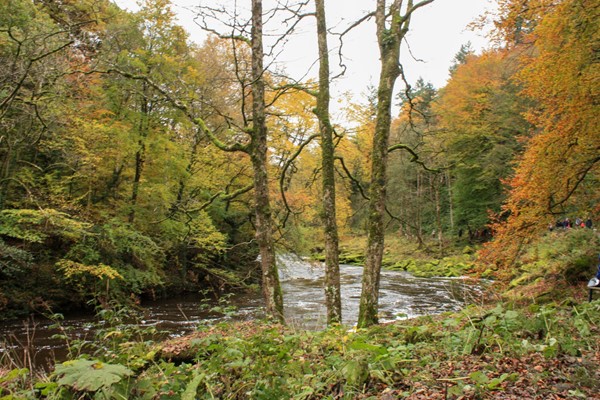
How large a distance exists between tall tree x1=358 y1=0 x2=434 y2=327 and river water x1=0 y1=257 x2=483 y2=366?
0.65 m

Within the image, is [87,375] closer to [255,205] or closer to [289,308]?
[255,205]

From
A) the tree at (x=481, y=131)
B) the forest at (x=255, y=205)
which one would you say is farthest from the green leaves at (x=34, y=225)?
the tree at (x=481, y=131)

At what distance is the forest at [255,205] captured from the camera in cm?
306

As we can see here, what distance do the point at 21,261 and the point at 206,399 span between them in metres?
10.1

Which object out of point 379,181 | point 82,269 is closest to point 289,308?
point 82,269

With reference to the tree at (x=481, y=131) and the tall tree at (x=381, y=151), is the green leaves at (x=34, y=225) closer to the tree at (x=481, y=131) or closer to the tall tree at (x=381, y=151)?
the tall tree at (x=381, y=151)

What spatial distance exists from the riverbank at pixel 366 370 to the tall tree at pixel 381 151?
275 centimetres

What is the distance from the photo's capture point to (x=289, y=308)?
13672mm

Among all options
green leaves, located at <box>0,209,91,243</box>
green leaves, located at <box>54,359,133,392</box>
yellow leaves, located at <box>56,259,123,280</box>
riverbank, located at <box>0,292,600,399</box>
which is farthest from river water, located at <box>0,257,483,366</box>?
green leaves, located at <box>54,359,133,392</box>

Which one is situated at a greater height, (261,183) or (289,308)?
(261,183)

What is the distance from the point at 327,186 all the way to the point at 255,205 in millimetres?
1538

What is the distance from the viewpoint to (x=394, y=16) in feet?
23.3

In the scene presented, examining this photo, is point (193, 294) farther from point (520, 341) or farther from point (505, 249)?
point (520, 341)

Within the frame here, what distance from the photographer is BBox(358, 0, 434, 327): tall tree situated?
6812 millimetres
